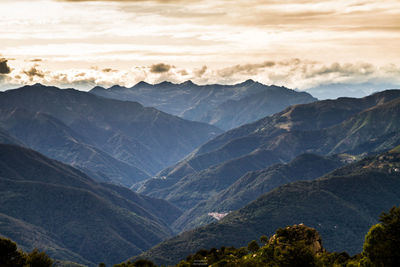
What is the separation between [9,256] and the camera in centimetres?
15088

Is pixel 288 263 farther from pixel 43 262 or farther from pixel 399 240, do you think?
pixel 43 262

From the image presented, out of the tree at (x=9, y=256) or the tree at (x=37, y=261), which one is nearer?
the tree at (x=9, y=256)

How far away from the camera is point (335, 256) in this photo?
17988 centimetres

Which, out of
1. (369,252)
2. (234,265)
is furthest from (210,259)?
(369,252)

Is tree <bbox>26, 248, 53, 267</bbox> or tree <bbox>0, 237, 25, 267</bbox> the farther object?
tree <bbox>26, 248, 53, 267</bbox>

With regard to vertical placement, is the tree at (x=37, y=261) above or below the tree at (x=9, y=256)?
below

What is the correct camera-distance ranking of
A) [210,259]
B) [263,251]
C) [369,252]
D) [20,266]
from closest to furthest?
[369,252], [20,266], [263,251], [210,259]

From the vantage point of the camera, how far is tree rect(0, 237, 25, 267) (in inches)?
5812

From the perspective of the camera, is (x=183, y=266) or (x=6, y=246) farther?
(x=183, y=266)

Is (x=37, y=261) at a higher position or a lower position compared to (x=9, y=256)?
lower

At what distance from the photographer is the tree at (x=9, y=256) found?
14762 centimetres

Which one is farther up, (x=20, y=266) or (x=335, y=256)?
(x=20, y=266)

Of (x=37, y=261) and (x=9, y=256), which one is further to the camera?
(x=37, y=261)

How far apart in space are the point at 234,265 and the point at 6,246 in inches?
2304
